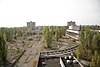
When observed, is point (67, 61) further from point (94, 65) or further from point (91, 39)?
point (91, 39)

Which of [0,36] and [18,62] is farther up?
[0,36]

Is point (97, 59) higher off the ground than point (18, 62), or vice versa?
point (97, 59)

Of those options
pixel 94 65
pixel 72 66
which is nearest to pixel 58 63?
pixel 72 66

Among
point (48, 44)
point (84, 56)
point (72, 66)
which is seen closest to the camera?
point (72, 66)

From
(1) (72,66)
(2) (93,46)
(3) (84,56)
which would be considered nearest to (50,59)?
(1) (72,66)

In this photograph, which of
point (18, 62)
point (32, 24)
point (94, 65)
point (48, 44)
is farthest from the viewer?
point (32, 24)

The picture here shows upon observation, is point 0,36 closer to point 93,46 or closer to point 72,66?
point 72,66

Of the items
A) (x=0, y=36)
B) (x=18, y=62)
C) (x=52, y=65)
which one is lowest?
(x=18, y=62)

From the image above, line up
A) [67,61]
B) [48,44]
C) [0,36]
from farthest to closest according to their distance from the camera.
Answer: [48,44], [0,36], [67,61]

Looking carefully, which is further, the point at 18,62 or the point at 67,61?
the point at 18,62
